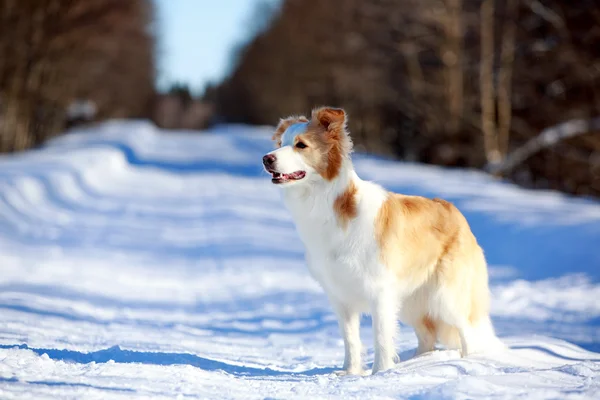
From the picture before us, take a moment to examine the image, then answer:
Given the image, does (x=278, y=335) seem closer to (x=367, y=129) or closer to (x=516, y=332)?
(x=516, y=332)

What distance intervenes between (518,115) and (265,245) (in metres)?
13.4

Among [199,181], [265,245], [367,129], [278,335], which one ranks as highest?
[367,129]

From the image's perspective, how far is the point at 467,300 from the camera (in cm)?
507

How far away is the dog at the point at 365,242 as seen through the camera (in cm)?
460

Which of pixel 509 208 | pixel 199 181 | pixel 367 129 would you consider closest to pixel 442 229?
pixel 509 208

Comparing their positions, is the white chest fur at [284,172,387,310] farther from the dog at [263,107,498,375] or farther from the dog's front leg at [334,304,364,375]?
the dog's front leg at [334,304,364,375]

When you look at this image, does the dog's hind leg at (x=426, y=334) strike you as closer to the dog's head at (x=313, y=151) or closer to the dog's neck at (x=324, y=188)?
the dog's neck at (x=324, y=188)

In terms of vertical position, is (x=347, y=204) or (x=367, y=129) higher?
(x=367, y=129)

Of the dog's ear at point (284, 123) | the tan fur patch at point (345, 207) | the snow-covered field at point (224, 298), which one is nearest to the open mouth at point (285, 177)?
the tan fur patch at point (345, 207)

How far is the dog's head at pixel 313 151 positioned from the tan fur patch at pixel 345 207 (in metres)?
0.14

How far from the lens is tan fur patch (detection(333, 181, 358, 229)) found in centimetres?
464

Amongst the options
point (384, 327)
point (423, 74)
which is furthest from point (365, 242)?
point (423, 74)

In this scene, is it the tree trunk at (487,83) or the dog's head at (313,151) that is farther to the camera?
the tree trunk at (487,83)

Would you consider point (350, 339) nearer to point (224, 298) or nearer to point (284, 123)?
point (284, 123)
